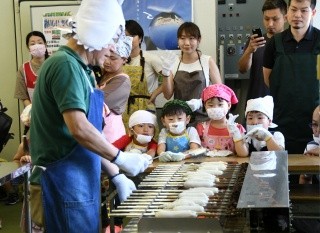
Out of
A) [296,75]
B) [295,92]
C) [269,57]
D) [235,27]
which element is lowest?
[295,92]

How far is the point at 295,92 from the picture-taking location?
3453mm

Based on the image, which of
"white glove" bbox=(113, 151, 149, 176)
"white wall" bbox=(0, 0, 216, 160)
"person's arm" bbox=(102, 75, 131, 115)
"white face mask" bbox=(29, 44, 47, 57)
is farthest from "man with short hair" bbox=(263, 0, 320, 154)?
"white wall" bbox=(0, 0, 216, 160)

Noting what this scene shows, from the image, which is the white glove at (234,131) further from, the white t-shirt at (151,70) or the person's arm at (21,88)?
the person's arm at (21,88)

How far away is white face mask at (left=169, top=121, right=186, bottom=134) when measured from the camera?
11.8 ft

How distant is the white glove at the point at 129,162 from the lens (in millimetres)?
2092

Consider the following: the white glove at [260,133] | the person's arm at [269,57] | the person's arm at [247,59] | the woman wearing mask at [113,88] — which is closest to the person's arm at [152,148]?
the woman wearing mask at [113,88]

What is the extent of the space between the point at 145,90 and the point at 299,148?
4.30 ft

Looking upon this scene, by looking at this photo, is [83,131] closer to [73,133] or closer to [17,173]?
[73,133]

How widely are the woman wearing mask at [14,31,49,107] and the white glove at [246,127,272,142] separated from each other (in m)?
2.38

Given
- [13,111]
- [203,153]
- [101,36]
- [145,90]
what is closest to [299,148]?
[203,153]

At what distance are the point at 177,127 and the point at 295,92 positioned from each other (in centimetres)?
79

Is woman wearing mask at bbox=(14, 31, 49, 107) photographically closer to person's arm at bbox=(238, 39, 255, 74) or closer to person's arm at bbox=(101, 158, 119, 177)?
person's arm at bbox=(238, 39, 255, 74)

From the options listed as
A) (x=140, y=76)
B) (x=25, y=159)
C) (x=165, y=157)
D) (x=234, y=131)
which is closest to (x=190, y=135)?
(x=234, y=131)

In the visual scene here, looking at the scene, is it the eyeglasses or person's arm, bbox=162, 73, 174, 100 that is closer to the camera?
the eyeglasses
